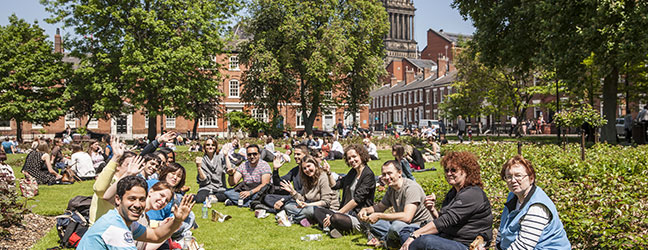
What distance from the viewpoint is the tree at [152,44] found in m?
29.4

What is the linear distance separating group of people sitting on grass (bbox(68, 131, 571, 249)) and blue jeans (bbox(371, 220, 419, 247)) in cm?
1

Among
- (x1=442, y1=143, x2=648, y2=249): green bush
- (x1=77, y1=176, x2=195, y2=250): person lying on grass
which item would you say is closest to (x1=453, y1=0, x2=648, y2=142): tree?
(x1=442, y1=143, x2=648, y2=249): green bush

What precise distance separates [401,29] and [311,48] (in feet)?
345

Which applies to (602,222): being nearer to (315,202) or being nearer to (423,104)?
(315,202)

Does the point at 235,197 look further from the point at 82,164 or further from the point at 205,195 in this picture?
the point at 82,164

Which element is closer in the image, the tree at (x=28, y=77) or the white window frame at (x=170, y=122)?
Answer: the tree at (x=28, y=77)

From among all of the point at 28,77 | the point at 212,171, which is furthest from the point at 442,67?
the point at 212,171

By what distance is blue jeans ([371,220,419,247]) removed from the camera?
6242 millimetres

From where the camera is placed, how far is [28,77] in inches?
1446

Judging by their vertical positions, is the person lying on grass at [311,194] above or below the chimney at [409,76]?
below

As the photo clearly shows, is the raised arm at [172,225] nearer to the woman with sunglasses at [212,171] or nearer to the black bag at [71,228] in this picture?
the black bag at [71,228]

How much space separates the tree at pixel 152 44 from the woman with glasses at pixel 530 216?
2745cm

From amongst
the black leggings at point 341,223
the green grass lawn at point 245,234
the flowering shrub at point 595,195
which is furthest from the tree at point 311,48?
the black leggings at point 341,223

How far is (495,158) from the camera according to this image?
1094cm
